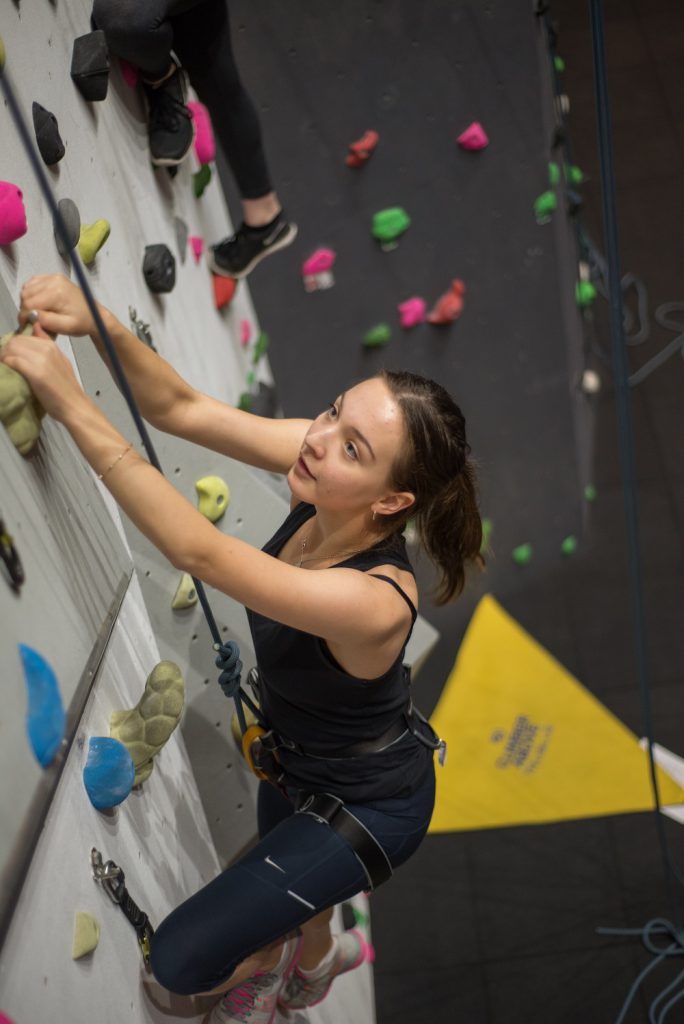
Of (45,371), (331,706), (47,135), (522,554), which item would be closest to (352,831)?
(331,706)

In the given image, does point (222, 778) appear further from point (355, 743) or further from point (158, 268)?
point (158, 268)

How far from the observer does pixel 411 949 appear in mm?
2924

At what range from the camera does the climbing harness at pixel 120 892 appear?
5.22 ft

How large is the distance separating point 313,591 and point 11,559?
0.36 m

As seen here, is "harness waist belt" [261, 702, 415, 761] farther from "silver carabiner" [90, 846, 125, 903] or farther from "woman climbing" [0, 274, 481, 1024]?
"silver carabiner" [90, 846, 125, 903]

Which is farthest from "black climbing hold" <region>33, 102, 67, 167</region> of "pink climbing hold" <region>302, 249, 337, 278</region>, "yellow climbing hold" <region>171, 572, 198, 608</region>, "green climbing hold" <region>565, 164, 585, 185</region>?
"green climbing hold" <region>565, 164, 585, 185</region>

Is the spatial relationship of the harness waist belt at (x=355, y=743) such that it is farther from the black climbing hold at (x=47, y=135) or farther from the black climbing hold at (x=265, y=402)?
the black climbing hold at (x=265, y=402)

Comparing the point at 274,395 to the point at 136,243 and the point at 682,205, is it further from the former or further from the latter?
the point at 682,205

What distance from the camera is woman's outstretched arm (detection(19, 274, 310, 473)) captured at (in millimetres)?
1545

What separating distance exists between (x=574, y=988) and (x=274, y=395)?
1.73 metres

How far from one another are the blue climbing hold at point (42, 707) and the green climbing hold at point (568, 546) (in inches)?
102

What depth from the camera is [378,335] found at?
11.8 ft

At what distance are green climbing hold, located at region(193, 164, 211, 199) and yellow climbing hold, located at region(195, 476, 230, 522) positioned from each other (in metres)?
0.83

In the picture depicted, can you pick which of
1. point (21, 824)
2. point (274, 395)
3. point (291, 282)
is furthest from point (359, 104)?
point (21, 824)
